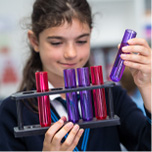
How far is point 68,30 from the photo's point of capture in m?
0.58

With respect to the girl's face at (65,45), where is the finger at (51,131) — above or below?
below

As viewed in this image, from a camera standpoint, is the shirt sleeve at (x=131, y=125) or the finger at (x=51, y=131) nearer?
the finger at (x=51, y=131)

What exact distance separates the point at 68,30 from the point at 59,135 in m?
0.26

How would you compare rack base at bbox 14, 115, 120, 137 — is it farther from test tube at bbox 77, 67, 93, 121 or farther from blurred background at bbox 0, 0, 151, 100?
blurred background at bbox 0, 0, 151, 100

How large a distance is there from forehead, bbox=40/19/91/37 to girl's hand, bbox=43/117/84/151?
0.22 m

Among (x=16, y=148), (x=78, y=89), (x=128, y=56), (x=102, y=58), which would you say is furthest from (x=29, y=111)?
(x=102, y=58)

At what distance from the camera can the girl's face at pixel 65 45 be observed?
1.92 ft

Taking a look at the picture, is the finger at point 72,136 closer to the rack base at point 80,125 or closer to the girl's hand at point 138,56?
the rack base at point 80,125

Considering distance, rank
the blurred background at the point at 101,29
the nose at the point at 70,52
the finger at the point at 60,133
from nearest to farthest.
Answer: the finger at the point at 60,133
the nose at the point at 70,52
the blurred background at the point at 101,29

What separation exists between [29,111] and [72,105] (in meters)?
0.18

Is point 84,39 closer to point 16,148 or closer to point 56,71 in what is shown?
point 56,71

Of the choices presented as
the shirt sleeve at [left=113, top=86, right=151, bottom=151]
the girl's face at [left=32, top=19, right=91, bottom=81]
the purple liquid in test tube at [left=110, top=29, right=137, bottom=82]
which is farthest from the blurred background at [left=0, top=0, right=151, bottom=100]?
the purple liquid in test tube at [left=110, top=29, right=137, bottom=82]

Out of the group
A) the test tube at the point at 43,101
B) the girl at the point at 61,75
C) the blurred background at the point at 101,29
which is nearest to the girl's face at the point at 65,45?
the girl at the point at 61,75

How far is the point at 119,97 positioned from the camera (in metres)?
0.73
